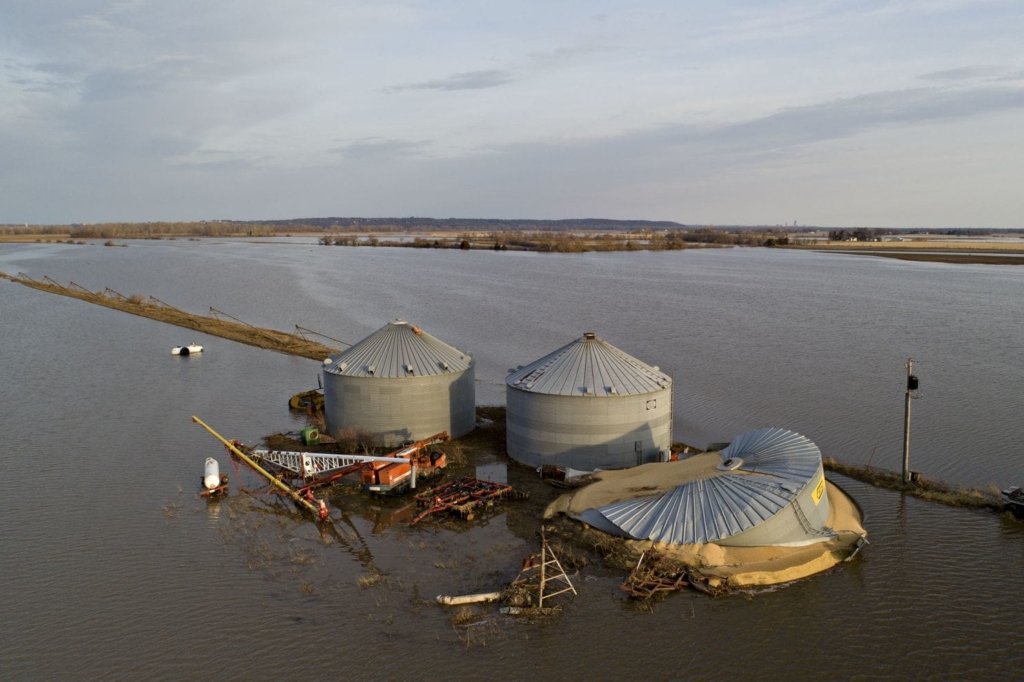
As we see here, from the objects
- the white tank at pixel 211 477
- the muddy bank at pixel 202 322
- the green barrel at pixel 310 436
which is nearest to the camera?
the white tank at pixel 211 477

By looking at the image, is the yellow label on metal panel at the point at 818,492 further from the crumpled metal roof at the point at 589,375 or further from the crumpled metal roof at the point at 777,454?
the crumpled metal roof at the point at 589,375

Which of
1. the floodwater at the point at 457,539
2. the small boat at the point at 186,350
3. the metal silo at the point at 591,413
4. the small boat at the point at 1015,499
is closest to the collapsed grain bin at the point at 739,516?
the floodwater at the point at 457,539

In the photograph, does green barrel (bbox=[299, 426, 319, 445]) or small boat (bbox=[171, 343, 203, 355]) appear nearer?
green barrel (bbox=[299, 426, 319, 445])

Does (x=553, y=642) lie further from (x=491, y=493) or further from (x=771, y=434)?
(x=771, y=434)

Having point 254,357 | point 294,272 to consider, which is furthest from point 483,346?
point 294,272

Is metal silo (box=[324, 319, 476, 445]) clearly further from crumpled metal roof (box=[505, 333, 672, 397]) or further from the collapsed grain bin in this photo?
the collapsed grain bin

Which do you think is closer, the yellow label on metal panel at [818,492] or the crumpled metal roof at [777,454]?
the yellow label on metal panel at [818,492]

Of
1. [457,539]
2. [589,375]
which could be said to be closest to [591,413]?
[589,375]

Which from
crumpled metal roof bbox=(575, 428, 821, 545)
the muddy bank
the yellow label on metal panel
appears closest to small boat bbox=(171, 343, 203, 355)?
the muddy bank
